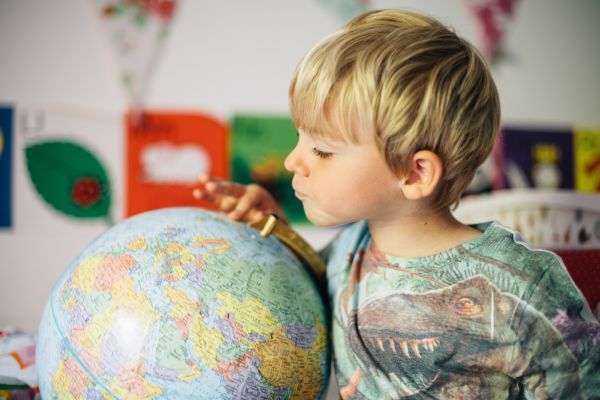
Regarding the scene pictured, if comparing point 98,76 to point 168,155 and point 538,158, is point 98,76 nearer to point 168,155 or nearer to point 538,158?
point 168,155

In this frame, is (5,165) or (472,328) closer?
(472,328)

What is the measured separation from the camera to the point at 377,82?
942 mm

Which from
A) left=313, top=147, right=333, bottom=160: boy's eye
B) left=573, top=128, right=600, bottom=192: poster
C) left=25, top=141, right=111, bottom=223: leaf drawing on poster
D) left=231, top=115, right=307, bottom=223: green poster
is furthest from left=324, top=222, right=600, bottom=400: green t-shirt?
left=573, top=128, right=600, bottom=192: poster

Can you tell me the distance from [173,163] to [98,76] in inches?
20.3

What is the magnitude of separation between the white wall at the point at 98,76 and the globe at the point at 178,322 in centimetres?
174

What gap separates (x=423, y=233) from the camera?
1.07 meters

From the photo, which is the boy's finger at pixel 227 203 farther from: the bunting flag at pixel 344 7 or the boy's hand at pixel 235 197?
the bunting flag at pixel 344 7

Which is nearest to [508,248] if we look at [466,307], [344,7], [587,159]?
[466,307]

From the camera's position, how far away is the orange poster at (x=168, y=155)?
2680 mm

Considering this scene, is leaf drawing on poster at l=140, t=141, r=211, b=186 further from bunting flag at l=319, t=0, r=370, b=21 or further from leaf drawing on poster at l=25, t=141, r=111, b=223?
bunting flag at l=319, t=0, r=370, b=21

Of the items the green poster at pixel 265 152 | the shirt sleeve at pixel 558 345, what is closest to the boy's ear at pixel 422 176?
the shirt sleeve at pixel 558 345

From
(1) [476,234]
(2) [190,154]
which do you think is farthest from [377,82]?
(2) [190,154]

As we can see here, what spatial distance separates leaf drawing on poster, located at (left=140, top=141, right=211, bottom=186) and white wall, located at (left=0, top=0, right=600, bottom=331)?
138 mm

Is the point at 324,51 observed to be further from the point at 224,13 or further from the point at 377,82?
the point at 224,13
